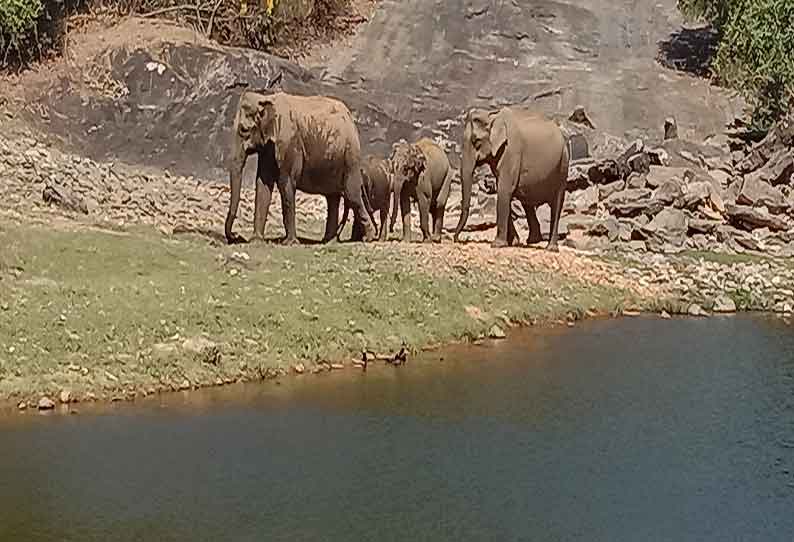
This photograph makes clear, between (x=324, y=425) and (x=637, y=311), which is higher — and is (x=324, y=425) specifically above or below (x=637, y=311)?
above

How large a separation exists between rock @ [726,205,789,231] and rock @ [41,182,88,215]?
1288cm

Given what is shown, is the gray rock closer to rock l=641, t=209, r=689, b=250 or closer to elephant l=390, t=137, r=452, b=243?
rock l=641, t=209, r=689, b=250

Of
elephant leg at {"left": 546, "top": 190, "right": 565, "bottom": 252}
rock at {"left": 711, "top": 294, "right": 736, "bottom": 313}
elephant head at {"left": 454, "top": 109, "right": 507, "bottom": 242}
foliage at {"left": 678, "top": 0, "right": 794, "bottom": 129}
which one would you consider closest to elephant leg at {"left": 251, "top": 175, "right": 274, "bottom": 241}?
elephant head at {"left": 454, "top": 109, "right": 507, "bottom": 242}

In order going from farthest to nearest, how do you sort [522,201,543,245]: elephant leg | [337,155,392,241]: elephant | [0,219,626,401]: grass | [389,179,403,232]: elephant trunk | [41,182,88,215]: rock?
[389,179,403,232]: elephant trunk
[522,201,543,245]: elephant leg
[337,155,392,241]: elephant
[41,182,88,215]: rock
[0,219,626,401]: grass

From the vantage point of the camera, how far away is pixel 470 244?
79.8 feet

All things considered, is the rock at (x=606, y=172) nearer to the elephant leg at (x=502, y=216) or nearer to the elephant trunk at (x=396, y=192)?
the elephant trunk at (x=396, y=192)

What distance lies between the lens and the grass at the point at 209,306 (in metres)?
16.4

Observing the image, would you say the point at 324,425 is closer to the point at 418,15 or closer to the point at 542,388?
the point at 542,388

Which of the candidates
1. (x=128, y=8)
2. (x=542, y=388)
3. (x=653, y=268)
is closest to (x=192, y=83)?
(x=128, y=8)

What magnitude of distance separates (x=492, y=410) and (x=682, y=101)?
3134cm

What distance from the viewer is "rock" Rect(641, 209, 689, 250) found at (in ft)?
87.6

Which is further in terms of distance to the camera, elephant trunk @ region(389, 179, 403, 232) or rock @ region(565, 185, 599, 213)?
rock @ region(565, 185, 599, 213)

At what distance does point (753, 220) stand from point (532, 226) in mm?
5277

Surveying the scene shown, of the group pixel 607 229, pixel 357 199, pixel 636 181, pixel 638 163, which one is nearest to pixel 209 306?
pixel 357 199
